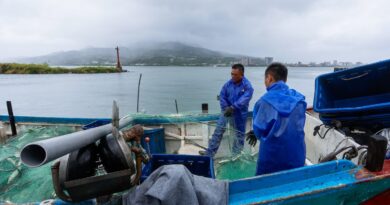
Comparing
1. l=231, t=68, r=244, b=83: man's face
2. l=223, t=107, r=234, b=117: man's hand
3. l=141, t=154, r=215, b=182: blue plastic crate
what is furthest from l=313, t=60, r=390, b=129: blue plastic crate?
l=141, t=154, r=215, b=182: blue plastic crate

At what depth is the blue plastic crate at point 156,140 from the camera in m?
4.45

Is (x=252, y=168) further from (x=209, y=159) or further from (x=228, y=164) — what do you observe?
(x=209, y=159)

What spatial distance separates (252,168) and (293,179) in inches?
80.5

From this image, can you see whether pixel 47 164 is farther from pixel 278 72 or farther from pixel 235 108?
pixel 278 72

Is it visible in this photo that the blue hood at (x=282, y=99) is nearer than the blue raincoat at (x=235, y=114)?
Yes

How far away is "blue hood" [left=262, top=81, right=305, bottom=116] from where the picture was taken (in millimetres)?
2137

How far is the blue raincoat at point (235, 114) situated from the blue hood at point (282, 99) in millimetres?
2127

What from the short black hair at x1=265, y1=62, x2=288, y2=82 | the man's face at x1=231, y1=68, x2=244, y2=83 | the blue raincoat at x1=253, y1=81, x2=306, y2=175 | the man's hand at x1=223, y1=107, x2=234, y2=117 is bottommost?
the man's hand at x1=223, y1=107, x2=234, y2=117

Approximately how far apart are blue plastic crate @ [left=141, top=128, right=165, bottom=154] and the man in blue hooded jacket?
8.06 ft

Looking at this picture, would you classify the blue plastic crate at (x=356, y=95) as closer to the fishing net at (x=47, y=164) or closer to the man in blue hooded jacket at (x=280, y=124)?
the man in blue hooded jacket at (x=280, y=124)

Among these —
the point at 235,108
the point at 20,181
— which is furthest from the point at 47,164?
the point at 235,108

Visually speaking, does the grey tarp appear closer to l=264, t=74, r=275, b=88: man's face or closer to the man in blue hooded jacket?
the man in blue hooded jacket

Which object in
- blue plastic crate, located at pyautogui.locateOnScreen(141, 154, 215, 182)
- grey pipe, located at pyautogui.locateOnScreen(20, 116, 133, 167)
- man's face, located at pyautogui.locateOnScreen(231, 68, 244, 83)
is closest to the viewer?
A: grey pipe, located at pyautogui.locateOnScreen(20, 116, 133, 167)

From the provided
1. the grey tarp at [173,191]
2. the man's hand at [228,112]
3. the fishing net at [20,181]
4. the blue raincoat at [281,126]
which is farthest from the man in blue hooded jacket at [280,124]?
the fishing net at [20,181]
